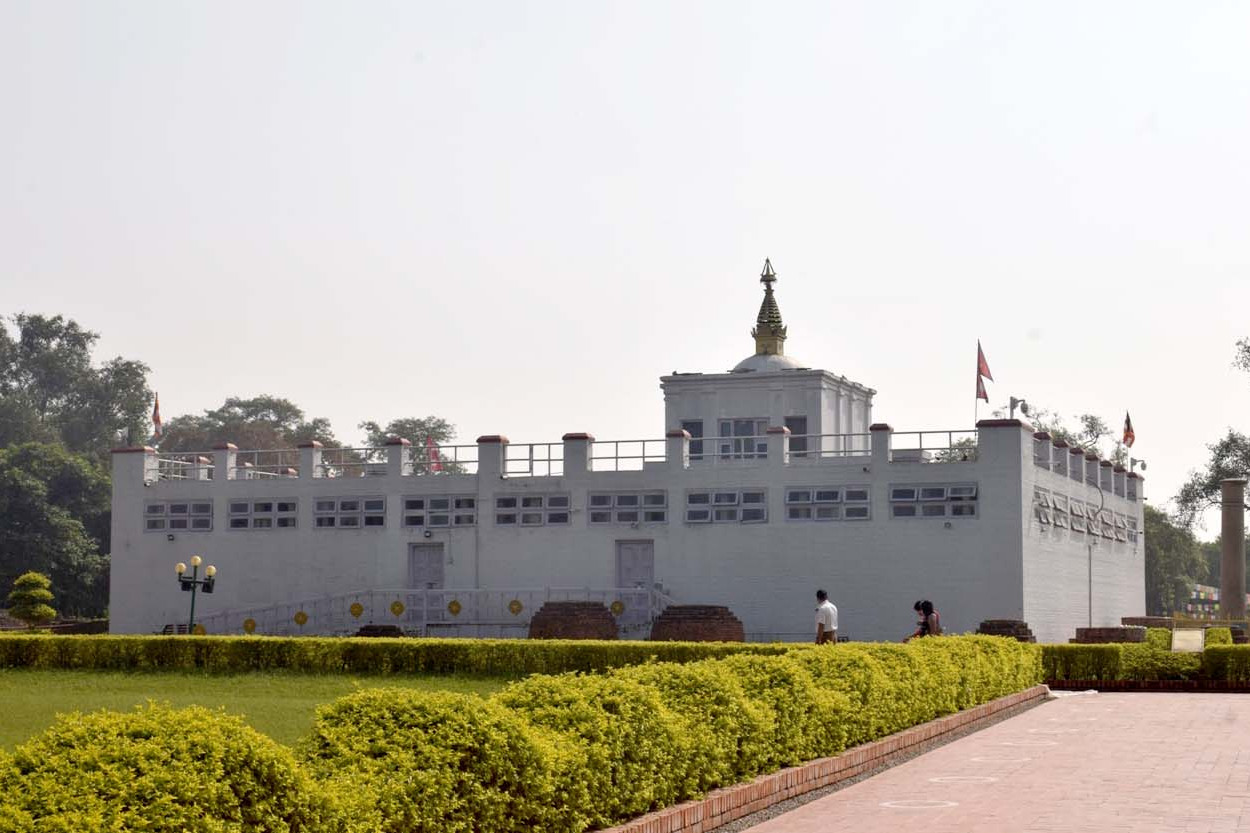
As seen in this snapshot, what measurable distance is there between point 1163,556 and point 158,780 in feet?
250

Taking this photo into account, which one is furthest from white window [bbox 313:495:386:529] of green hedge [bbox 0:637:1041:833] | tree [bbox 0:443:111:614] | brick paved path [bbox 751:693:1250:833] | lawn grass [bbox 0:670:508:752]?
green hedge [bbox 0:637:1041:833]

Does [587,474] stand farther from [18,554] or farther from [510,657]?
[18,554]

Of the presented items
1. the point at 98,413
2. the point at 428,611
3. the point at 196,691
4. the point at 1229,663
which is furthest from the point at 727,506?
the point at 98,413

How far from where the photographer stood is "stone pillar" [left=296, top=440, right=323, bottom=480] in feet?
145

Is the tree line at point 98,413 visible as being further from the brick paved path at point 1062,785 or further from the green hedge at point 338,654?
the brick paved path at point 1062,785

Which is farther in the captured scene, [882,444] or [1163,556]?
[1163,556]

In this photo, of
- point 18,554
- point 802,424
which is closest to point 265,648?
point 802,424

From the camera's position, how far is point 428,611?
1618 inches

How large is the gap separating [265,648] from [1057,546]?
21.0m

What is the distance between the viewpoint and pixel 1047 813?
38.3ft

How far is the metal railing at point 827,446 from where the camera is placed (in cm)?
4019

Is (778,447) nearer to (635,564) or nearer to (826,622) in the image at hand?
(635,564)

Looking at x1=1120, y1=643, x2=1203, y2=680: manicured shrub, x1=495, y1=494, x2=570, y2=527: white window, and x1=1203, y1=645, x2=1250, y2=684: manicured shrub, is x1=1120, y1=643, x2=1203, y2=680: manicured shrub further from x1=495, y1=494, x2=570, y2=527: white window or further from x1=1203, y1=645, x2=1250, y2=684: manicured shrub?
x1=495, y1=494, x2=570, y2=527: white window

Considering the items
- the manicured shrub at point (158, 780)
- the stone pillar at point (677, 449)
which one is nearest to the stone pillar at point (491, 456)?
the stone pillar at point (677, 449)
